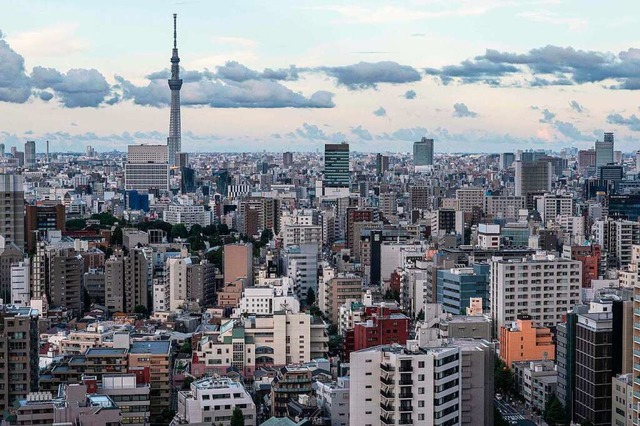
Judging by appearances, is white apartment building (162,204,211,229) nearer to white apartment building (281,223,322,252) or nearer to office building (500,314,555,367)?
white apartment building (281,223,322,252)

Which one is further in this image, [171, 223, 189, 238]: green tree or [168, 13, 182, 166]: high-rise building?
[168, 13, 182, 166]: high-rise building

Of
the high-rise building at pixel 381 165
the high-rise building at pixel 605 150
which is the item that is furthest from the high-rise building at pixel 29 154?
the high-rise building at pixel 605 150

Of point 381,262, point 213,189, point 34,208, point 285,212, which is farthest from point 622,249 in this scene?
point 213,189

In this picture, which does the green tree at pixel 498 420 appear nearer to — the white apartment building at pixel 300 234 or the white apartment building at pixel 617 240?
the white apartment building at pixel 617 240

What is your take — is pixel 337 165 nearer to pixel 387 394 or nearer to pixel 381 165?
pixel 381 165

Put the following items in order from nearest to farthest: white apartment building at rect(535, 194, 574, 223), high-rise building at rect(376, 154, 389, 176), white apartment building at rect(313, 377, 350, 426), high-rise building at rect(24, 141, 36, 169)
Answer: white apartment building at rect(313, 377, 350, 426)
white apartment building at rect(535, 194, 574, 223)
high-rise building at rect(376, 154, 389, 176)
high-rise building at rect(24, 141, 36, 169)

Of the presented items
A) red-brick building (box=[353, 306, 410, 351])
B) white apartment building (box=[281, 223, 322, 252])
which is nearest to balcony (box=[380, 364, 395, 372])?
red-brick building (box=[353, 306, 410, 351])
